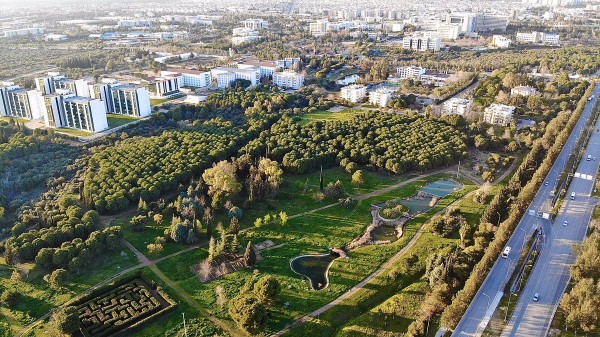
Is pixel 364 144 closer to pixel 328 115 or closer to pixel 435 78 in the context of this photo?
pixel 328 115

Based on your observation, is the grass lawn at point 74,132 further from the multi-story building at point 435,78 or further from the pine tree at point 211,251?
the multi-story building at point 435,78

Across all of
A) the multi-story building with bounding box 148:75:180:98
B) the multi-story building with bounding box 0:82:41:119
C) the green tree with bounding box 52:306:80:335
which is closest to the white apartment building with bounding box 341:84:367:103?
the multi-story building with bounding box 148:75:180:98

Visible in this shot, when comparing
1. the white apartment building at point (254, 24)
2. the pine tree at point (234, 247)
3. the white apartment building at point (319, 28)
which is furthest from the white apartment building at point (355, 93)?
the white apartment building at point (254, 24)

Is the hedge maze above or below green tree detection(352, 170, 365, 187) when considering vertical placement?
below

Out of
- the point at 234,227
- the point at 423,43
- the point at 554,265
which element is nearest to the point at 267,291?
the point at 234,227

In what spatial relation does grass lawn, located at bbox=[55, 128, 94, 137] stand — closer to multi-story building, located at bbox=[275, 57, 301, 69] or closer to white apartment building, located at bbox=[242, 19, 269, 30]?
multi-story building, located at bbox=[275, 57, 301, 69]
